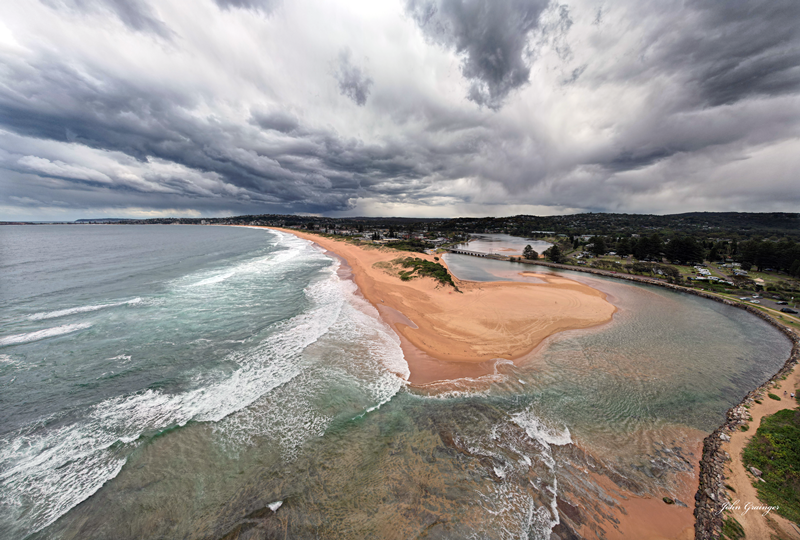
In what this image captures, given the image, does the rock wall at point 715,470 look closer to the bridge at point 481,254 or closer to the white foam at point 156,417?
the white foam at point 156,417

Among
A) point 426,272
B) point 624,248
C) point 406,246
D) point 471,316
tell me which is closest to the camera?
point 471,316

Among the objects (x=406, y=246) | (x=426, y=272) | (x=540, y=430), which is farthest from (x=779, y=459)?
(x=406, y=246)

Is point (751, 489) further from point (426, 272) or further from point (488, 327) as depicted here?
point (426, 272)

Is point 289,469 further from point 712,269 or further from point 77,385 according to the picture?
point 712,269

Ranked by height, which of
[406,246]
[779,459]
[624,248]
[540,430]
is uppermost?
[624,248]

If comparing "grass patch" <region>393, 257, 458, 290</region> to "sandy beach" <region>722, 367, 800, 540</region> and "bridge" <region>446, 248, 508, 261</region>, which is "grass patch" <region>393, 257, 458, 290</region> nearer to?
"sandy beach" <region>722, 367, 800, 540</region>
